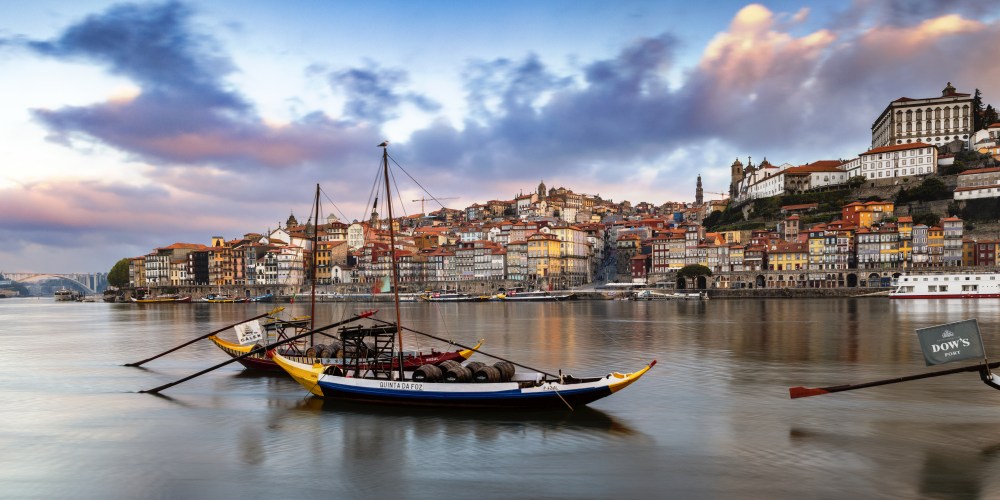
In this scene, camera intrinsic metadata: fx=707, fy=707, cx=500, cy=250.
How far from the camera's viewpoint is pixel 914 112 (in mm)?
110562

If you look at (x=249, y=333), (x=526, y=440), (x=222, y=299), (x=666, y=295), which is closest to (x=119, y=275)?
(x=222, y=299)

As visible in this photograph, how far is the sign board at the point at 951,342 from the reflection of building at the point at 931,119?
113 m

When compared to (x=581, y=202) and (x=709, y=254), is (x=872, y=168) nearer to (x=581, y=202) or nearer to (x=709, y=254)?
(x=709, y=254)

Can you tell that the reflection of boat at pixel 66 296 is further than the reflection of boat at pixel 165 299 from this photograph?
Yes

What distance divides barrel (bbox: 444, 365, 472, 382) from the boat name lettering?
2.12ft

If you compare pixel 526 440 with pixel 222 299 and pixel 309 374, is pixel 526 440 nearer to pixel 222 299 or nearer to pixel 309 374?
pixel 309 374

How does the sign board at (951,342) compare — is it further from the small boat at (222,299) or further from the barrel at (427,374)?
the small boat at (222,299)

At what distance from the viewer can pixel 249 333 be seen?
2306 centimetres

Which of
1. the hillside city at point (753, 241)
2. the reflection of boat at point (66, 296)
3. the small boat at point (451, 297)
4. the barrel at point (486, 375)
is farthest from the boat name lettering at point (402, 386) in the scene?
the reflection of boat at point (66, 296)

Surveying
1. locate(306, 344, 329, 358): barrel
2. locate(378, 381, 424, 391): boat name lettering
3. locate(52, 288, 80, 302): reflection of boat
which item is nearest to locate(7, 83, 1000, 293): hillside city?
locate(52, 288, 80, 302): reflection of boat

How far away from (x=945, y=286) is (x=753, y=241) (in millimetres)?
26224

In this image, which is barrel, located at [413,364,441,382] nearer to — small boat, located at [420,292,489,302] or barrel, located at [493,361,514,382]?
barrel, located at [493,361,514,382]

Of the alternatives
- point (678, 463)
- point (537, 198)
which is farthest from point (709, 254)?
point (678, 463)

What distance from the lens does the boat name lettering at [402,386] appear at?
1591 cm
